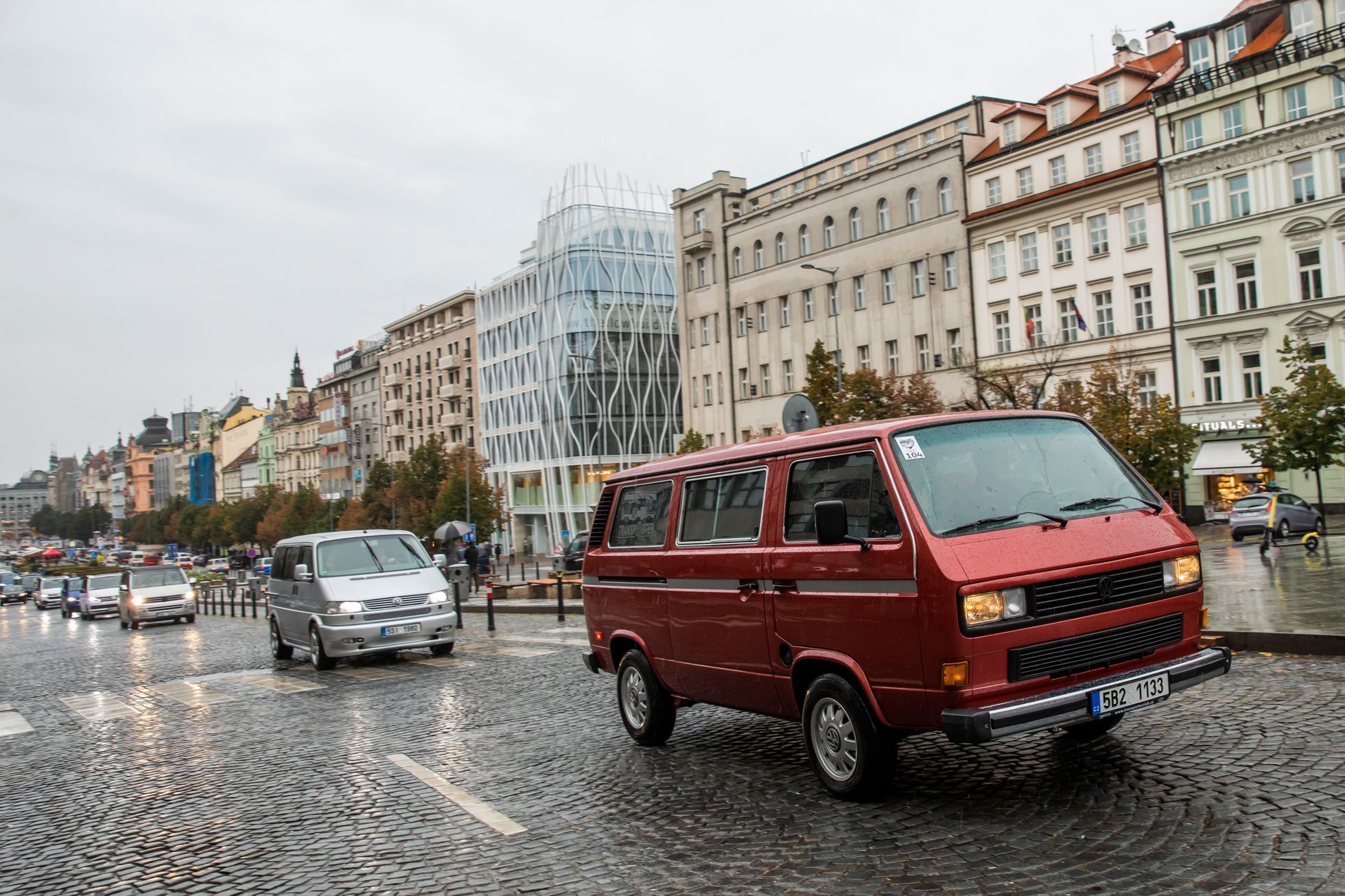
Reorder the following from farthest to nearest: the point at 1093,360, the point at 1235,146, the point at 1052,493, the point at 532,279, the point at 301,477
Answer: the point at 301,477, the point at 532,279, the point at 1093,360, the point at 1235,146, the point at 1052,493

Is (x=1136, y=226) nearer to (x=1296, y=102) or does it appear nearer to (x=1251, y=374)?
(x=1296, y=102)

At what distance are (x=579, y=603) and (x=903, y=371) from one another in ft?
115

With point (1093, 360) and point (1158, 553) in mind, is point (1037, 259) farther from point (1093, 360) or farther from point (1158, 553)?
point (1158, 553)

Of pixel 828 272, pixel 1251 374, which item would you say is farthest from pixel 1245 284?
pixel 828 272

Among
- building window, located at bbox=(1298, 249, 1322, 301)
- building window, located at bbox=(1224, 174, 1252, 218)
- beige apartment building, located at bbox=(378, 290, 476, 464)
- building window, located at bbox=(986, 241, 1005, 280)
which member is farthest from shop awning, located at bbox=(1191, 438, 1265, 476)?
beige apartment building, located at bbox=(378, 290, 476, 464)

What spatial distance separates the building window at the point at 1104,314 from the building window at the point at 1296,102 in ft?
30.9

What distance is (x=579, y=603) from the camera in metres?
24.9

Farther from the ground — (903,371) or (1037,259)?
(1037,259)

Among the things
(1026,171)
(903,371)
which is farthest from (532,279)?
(1026,171)

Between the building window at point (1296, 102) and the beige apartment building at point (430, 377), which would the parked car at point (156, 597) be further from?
the beige apartment building at point (430, 377)

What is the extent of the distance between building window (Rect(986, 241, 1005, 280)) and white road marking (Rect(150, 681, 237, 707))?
44576 mm

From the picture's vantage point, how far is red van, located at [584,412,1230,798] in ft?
18.6

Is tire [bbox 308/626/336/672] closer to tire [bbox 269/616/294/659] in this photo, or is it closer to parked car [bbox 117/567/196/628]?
tire [bbox 269/616/294/659]

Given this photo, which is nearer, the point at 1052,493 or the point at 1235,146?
the point at 1052,493
